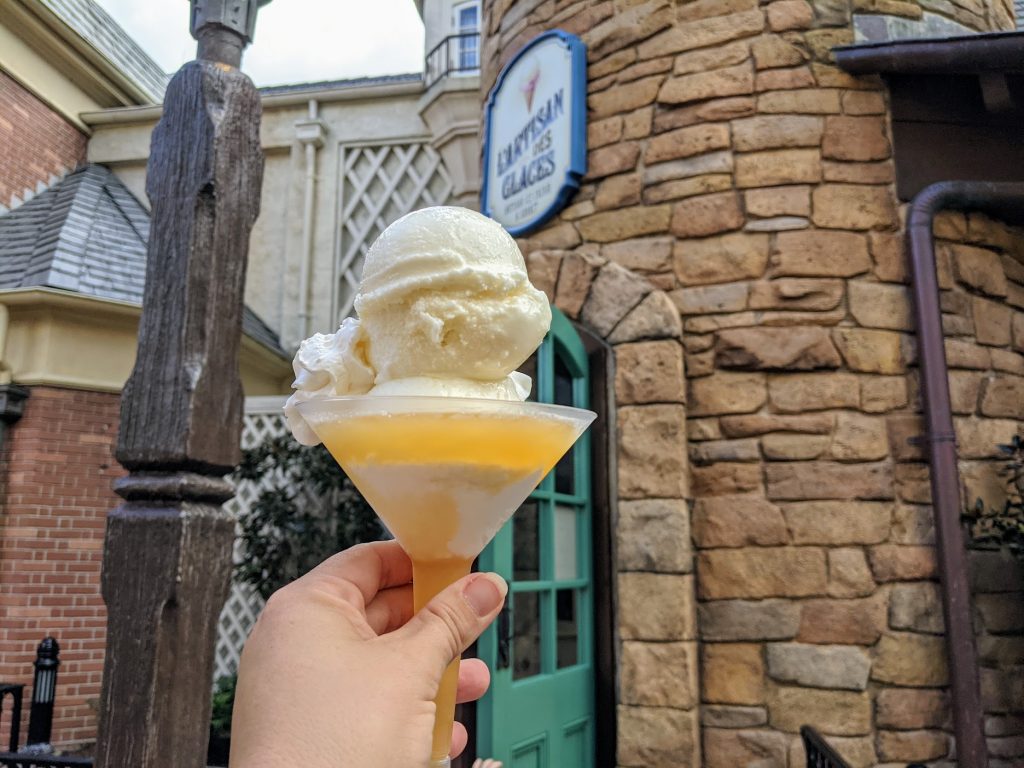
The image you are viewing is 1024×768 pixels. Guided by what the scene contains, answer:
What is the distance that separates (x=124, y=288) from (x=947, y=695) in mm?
5761

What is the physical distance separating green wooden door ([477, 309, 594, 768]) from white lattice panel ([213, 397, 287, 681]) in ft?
10.6

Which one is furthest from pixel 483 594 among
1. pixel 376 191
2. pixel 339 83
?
pixel 339 83

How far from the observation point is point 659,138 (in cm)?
321

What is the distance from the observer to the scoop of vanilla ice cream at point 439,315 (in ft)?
3.52

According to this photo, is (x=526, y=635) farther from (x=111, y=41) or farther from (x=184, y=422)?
(x=111, y=41)

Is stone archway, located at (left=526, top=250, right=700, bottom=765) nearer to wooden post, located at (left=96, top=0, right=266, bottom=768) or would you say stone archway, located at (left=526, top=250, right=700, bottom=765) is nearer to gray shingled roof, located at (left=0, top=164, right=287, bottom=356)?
wooden post, located at (left=96, top=0, right=266, bottom=768)

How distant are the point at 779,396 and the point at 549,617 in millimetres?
1327

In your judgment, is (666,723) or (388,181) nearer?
(666,723)

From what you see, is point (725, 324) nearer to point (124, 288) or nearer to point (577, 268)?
point (577, 268)

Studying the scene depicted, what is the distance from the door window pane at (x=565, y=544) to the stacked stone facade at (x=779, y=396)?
1.26 feet

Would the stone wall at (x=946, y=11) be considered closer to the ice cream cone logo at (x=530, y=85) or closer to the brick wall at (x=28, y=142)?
the ice cream cone logo at (x=530, y=85)

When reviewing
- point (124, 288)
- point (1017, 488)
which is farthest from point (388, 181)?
point (1017, 488)

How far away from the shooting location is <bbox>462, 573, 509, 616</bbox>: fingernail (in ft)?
3.43

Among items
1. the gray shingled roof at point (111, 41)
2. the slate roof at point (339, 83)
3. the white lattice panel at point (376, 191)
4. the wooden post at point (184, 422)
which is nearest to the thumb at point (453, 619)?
the wooden post at point (184, 422)
